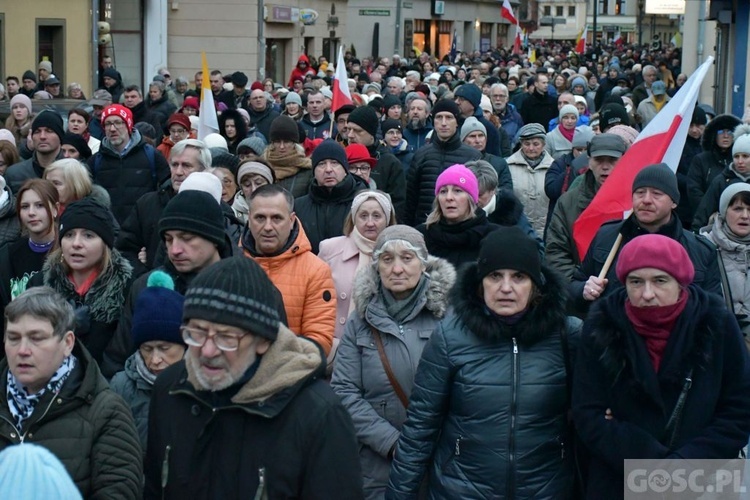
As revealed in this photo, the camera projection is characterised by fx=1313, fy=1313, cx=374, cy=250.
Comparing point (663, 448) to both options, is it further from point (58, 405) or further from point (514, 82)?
point (514, 82)

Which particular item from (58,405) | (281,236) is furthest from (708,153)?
(58,405)

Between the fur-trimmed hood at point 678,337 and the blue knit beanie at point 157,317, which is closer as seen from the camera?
the fur-trimmed hood at point 678,337

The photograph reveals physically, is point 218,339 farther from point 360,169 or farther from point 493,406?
point 360,169

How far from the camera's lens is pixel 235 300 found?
13.3ft

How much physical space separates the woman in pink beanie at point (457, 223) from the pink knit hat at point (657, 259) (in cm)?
231

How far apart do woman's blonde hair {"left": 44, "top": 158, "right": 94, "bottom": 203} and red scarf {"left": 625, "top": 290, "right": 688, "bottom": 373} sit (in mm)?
4365

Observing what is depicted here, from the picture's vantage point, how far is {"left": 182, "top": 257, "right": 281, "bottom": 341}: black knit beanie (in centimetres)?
402

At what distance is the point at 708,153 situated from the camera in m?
11.4

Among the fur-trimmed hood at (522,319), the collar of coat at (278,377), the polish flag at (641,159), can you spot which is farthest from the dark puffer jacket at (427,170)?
the collar of coat at (278,377)

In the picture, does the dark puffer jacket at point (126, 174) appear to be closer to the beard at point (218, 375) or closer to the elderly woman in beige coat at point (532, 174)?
the elderly woman in beige coat at point (532, 174)

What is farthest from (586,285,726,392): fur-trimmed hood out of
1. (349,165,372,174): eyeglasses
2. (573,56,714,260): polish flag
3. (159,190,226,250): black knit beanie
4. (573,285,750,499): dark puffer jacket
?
(349,165,372,174): eyeglasses

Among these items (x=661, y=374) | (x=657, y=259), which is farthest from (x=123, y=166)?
(x=661, y=374)

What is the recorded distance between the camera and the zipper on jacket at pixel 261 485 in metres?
4.00

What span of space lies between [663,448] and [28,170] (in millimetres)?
6633
